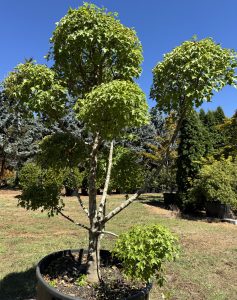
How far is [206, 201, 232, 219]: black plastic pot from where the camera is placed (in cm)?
1454

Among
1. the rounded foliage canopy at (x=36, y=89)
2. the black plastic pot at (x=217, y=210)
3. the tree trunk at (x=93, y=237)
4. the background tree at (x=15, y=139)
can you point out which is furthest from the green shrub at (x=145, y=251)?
the background tree at (x=15, y=139)

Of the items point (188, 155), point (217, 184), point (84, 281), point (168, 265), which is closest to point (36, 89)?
point (84, 281)

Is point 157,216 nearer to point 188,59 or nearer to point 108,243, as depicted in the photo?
point 108,243

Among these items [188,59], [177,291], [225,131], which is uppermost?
[225,131]

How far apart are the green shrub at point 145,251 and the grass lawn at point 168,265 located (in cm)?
233

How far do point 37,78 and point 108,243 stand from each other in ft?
18.9

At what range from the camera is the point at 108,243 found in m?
9.09

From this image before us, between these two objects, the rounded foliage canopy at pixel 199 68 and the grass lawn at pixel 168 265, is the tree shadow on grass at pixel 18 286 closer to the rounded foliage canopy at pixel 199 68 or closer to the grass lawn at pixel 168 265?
the grass lawn at pixel 168 265

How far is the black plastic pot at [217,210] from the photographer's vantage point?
47.7 ft

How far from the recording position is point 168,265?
7.46 meters

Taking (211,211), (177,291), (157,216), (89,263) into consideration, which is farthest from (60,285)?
(211,211)

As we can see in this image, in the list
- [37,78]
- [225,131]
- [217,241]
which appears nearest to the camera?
[37,78]

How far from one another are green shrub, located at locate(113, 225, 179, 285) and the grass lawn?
233 cm

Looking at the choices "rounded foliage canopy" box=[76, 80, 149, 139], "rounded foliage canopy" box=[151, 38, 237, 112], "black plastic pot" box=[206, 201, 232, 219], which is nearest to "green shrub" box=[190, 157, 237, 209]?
"black plastic pot" box=[206, 201, 232, 219]
